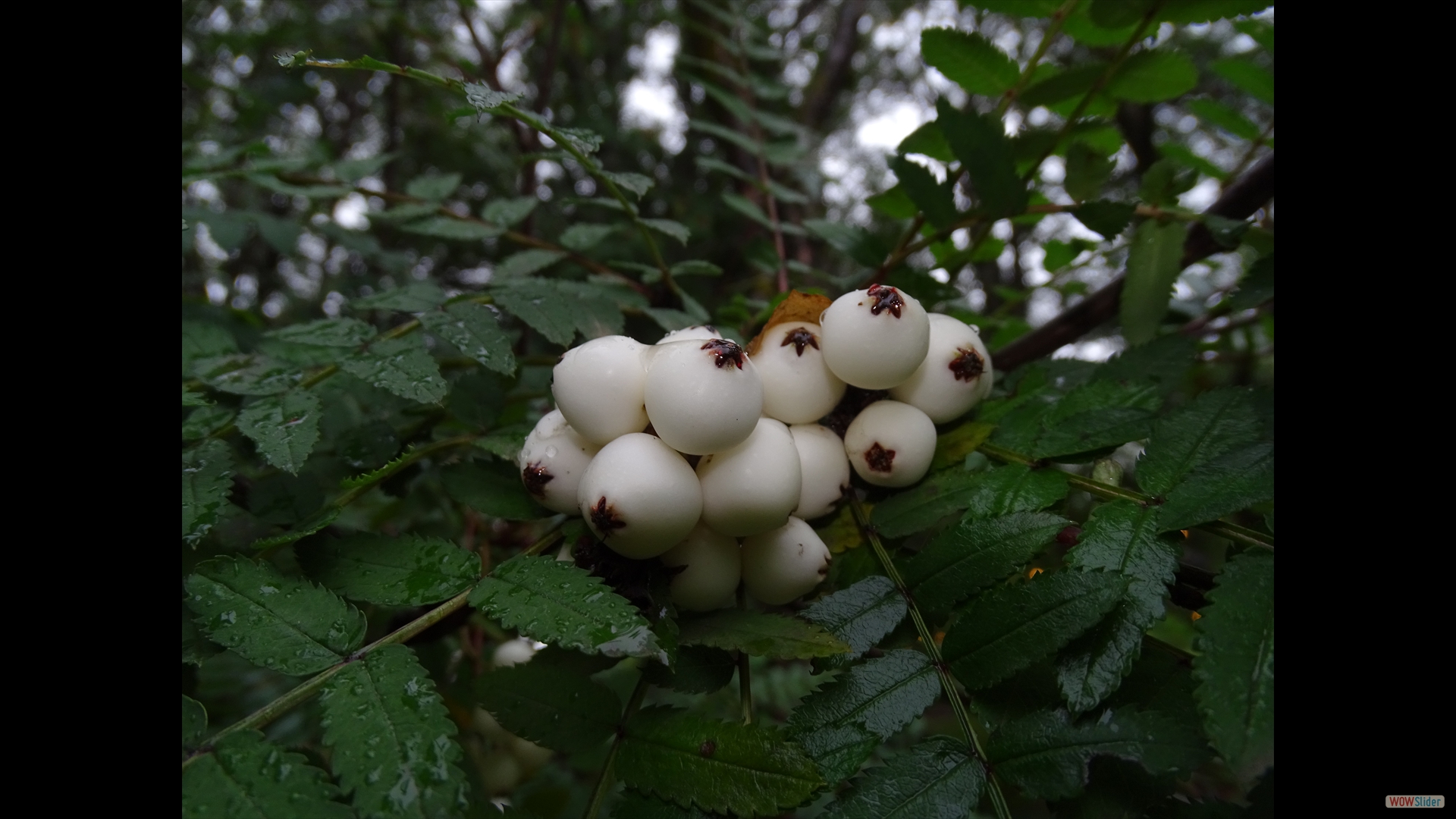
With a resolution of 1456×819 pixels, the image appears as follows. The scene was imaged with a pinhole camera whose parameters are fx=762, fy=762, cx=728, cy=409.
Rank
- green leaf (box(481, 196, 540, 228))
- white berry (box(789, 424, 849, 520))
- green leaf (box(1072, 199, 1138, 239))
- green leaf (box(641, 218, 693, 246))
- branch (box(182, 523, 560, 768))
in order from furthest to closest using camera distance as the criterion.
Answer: green leaf (box(481, 196, 540, 228)), green leaf (box(641, 218, 693, 246)), green leaf (box(1072, 199, 1138, 239)), white berry (box(789, 424, 849, 520)), branch (box(182, 523, 560, 768))

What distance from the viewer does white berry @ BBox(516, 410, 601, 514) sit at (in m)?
1.03

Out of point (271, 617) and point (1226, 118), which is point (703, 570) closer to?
point (271, 617)

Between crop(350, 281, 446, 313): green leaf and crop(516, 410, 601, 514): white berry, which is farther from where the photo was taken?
crop(350, 281, 446, 313): green leaf

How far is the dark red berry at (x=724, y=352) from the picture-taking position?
3.10 ft

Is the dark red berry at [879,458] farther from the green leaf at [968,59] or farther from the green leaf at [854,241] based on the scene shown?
the green leaf at [968,59]

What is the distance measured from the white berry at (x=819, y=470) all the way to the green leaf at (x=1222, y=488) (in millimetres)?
421

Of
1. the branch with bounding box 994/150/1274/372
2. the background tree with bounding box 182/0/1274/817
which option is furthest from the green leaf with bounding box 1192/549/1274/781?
the branch with bounding box 994/150/1274/372

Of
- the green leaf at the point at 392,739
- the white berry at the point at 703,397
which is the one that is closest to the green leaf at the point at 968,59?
the white berry at the point at 703,397

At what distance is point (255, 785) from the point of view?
2.45 feet

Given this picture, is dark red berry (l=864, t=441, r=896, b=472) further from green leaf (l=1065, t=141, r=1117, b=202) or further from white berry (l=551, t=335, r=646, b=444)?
green leaf (l=1065, t=141, r=1117, b=202)

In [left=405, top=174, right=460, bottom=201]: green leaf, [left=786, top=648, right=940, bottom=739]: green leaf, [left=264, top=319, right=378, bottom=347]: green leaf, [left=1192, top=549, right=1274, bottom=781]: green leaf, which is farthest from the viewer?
[left=405, top=174, right=460, bottom=201]: green leaf

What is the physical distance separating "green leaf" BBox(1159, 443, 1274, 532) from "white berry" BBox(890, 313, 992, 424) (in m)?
0.32

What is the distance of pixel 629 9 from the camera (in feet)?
12.8
